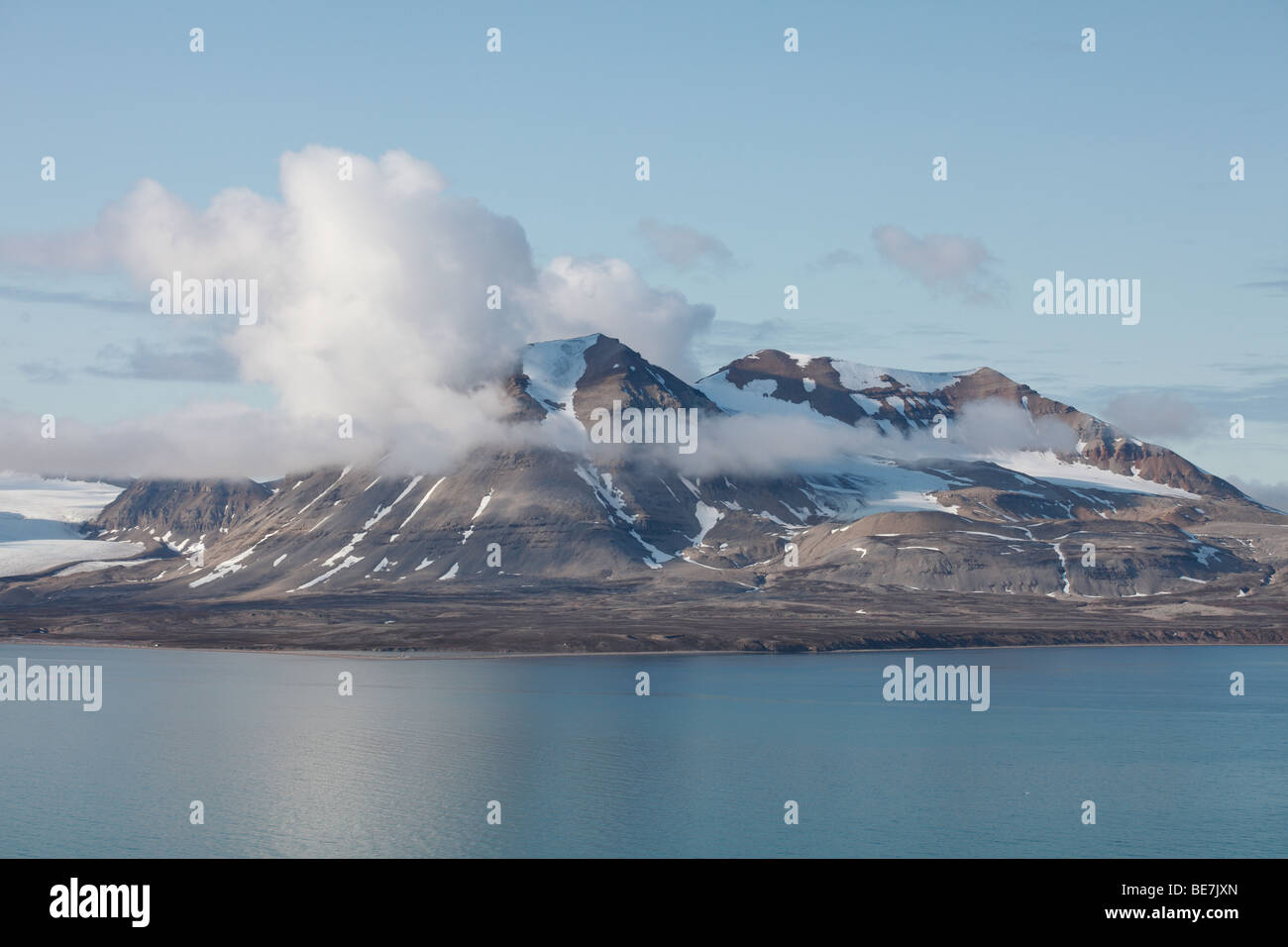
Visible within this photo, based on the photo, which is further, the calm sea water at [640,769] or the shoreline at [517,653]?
the shoreline at [517,653]

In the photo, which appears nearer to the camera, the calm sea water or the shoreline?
the calm sea water

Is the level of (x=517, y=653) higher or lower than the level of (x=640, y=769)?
lower

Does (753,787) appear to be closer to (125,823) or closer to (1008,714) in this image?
(125,823)

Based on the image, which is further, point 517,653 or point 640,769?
point 517,653

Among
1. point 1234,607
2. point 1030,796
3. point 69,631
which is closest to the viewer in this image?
point 1030,796
